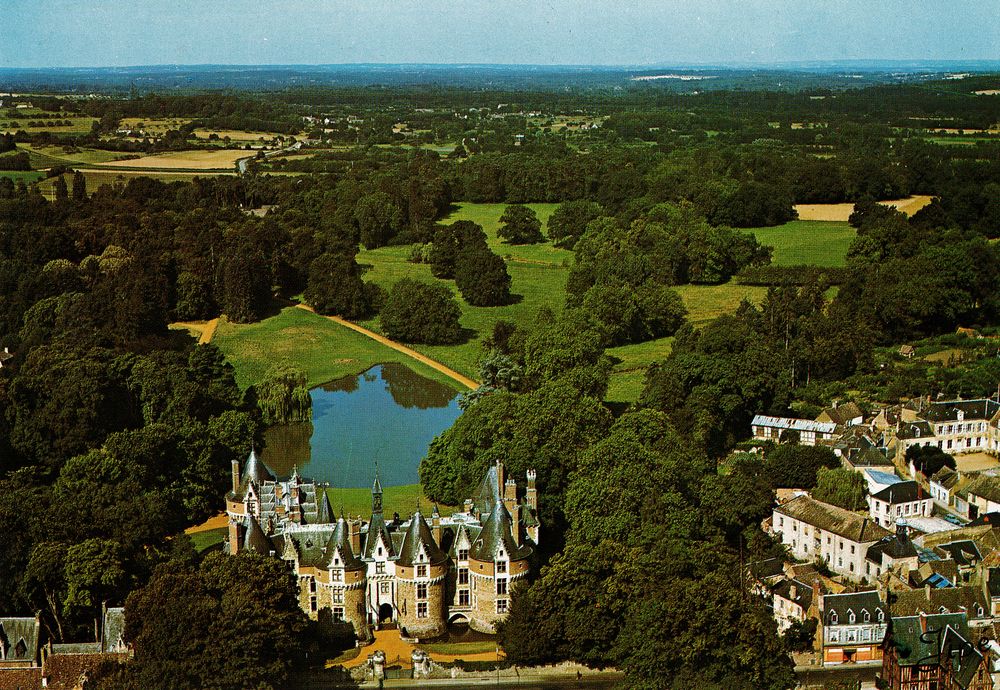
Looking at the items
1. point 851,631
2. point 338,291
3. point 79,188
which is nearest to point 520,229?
point 338,291

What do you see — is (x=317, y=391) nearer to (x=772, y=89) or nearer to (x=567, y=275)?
(x=567, y=275)

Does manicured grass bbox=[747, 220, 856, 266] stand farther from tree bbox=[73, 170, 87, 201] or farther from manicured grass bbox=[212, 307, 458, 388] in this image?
tree bbox=[73, 170, 87, 201]

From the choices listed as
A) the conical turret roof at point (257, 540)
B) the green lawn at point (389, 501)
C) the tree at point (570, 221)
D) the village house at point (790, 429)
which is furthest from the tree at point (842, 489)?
the tree at point (570, 221)

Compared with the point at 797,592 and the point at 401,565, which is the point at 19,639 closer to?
the point at 401,565

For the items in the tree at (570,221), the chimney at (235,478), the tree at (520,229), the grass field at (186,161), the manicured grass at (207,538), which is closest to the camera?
the chimney at (235,478)

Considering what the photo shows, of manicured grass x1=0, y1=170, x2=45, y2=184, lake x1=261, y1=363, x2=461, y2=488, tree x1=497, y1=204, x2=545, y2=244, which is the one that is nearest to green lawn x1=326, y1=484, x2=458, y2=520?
lake x1=261, y1=363, x2=461, y2=488

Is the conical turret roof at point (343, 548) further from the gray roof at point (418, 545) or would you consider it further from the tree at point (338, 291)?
the tree at point (338, 291)

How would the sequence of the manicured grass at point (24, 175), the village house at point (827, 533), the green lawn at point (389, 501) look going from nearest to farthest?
the village house at point (827, 533) → the green lawn at point (389, 501) → the manicured grass at point (24, 175)
